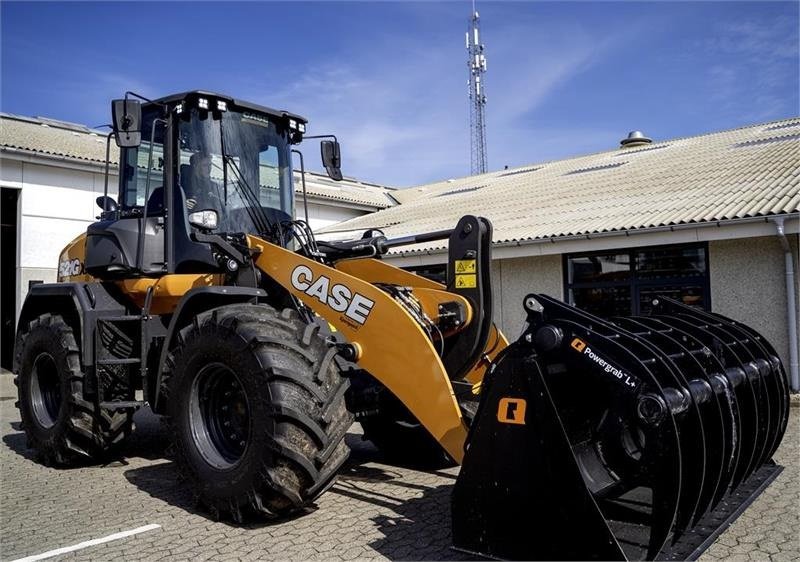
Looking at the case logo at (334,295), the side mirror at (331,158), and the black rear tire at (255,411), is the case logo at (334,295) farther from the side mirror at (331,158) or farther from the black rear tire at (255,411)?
the side mirror at (331,158)

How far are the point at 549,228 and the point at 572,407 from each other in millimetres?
8853

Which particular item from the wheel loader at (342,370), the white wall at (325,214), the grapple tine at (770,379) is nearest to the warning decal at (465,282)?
the wheel loader at (342,370)

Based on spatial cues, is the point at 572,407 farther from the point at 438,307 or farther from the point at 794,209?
the point at 794,209

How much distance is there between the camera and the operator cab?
5.80 metres

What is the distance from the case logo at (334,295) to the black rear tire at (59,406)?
7.54ft

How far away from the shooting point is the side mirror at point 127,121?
17.8 ft

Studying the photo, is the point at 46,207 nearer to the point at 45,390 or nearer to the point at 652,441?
the point at 45,390

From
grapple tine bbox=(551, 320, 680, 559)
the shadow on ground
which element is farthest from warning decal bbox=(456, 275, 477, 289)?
the shadow on ground

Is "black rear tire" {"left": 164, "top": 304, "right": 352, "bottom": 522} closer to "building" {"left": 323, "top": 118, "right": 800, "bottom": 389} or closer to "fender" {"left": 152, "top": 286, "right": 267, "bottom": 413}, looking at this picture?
"fender" {"left": 152, "top": 286, "right": 267, "bottom": 413}

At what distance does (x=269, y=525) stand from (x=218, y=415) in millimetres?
932

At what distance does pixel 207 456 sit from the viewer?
4859 millimetres

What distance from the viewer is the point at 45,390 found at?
696cm

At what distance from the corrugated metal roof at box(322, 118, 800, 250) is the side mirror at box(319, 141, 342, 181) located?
5820mm

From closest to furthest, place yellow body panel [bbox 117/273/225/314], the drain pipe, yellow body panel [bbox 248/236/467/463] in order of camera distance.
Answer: yellow body panel [bbox 248/236/467/463]
yellow body panel [bbox 117/273/225/314]
the drain pipe
